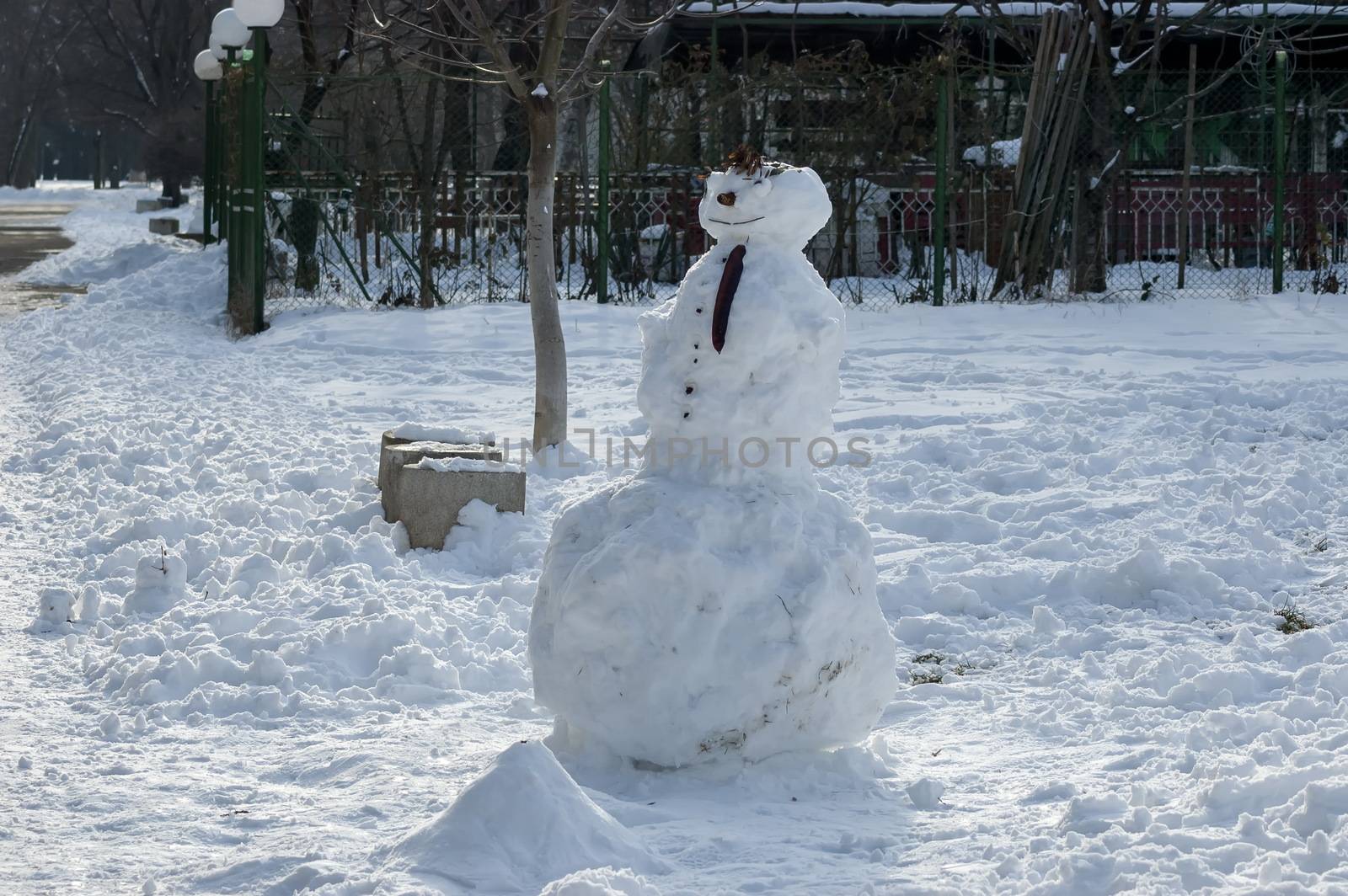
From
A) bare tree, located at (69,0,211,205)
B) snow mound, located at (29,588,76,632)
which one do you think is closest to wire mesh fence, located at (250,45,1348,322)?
snow mound, located at (29,588,76,632)

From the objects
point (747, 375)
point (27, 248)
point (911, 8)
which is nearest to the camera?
point (747, 375)

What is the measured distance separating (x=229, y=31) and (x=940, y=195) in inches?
304

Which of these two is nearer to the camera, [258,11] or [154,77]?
[258,11]

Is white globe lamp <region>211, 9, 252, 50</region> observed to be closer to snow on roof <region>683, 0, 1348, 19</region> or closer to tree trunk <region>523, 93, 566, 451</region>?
snow on roof <region>683, 0, 1348, 19</region>

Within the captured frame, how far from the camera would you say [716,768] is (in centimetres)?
424

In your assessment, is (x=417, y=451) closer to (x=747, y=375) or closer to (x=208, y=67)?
(x=747, y=375)

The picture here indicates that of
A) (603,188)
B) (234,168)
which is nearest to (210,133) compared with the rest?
(234,168)

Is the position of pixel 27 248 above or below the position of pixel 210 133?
below

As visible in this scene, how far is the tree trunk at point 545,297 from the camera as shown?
8227mm

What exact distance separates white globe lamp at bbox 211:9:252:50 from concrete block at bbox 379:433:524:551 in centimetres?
1039

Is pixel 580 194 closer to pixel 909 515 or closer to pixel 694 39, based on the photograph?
pixel 694 39

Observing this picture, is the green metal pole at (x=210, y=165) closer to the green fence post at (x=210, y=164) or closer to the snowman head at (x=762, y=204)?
the green fence post at (x=210, y=164)

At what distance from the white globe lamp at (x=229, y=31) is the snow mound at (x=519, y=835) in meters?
13.9

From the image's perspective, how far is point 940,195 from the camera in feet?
44.7
